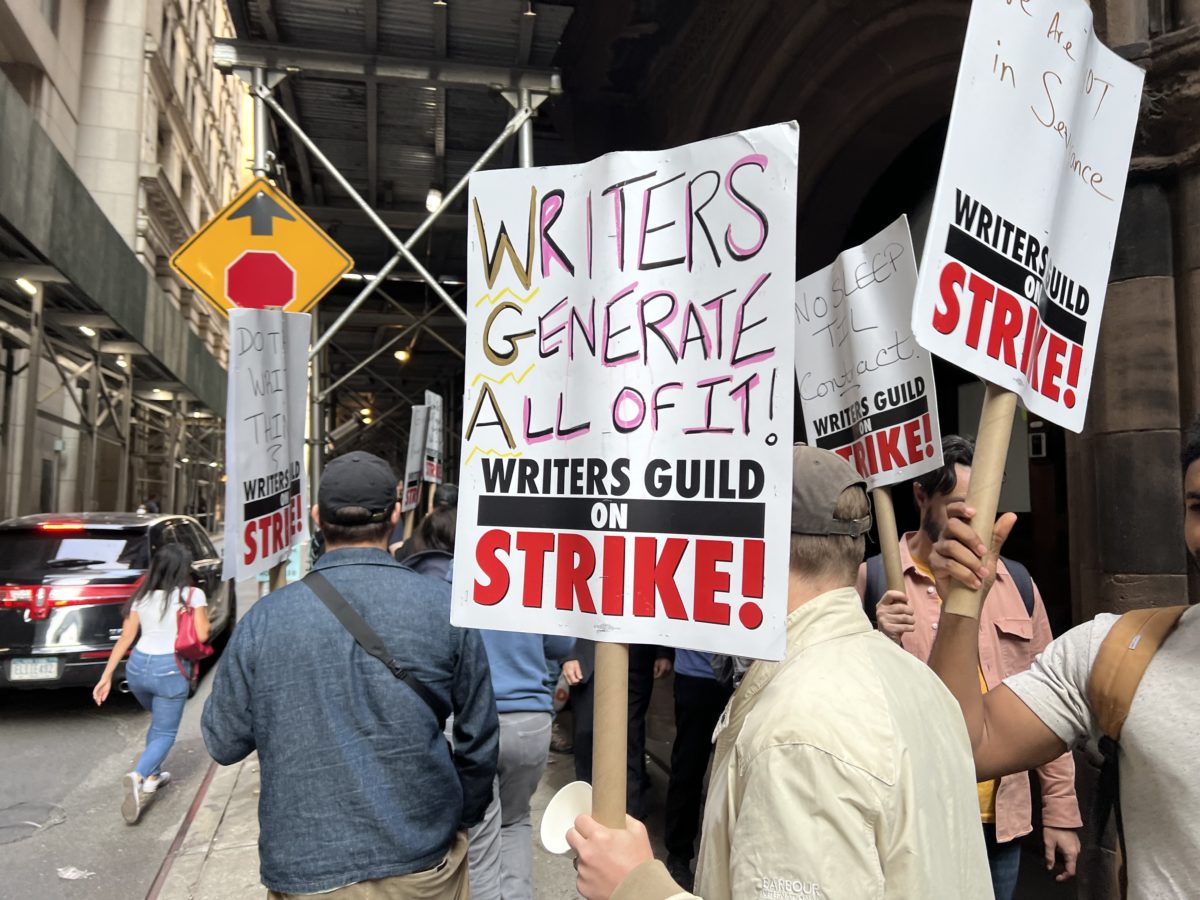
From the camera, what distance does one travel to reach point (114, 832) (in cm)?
512

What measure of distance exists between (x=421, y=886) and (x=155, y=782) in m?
4.08

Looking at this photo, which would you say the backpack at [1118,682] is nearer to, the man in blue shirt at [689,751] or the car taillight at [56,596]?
the man in blue shirt at [689,751]

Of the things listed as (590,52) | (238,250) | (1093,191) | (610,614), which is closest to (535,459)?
(610,614)

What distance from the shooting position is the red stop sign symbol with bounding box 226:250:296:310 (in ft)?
16.4

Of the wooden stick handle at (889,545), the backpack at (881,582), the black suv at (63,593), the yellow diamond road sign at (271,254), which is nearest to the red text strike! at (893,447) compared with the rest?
the wooden stick handle at (889,545)

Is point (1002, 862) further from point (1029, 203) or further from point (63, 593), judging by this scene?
point (63, 593)

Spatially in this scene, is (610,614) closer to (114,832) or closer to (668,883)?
(668,883)

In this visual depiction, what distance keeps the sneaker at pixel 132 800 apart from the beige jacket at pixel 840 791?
4967 millimetres

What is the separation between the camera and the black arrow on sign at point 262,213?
5.04 meters

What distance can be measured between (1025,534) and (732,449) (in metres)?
4.73

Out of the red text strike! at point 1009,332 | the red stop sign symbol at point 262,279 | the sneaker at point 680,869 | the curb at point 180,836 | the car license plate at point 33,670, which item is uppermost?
the red stop sign symbol at point 262,279

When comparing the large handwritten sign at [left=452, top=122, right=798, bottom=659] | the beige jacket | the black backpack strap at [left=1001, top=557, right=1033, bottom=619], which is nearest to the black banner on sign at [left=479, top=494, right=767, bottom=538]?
the large handwritten sign at [left=452, top=122, right=798, bottom=659]

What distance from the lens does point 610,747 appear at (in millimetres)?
1504

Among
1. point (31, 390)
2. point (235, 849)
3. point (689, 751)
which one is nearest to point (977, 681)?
point (689, 751)
